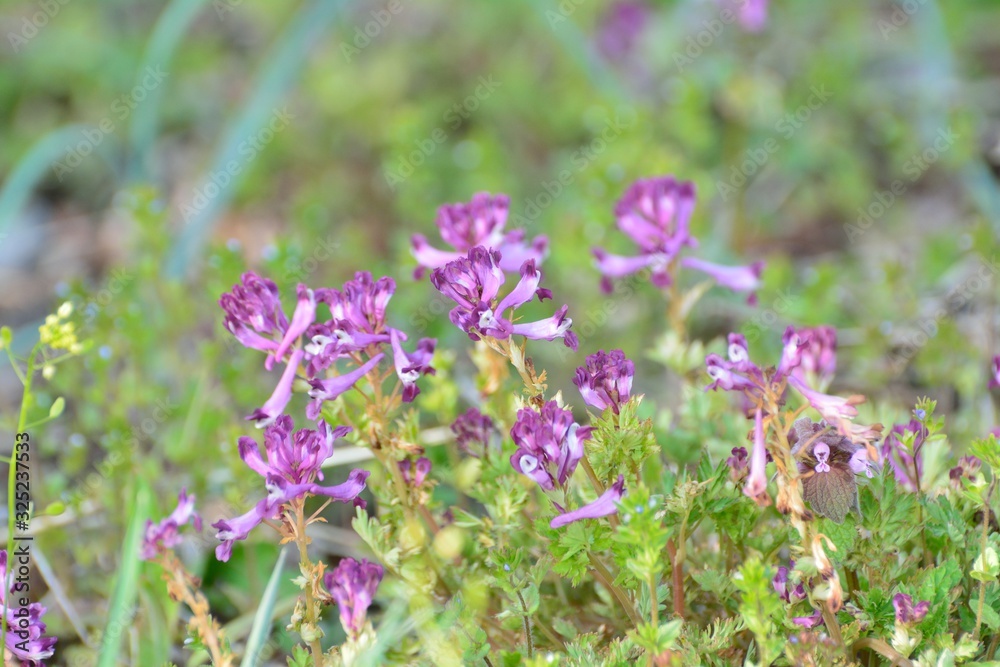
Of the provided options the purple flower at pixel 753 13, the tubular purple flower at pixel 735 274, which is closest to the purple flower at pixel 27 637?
the tubular purple flower at pixel 735 274

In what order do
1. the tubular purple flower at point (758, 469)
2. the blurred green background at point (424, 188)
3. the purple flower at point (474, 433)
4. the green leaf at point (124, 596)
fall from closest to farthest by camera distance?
1. the tubular purple flower at point (758, 469)
2. the green leaf at point (124, 596)
3. the purple flower at point (474, 433)
4. the blurred green background at point (424, 188)

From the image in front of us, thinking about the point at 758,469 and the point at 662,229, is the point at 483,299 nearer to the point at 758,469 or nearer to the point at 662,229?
the point at 758,469

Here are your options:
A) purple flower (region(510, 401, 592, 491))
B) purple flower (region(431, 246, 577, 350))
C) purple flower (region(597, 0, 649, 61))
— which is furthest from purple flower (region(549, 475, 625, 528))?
purple flower (region(597, 0, 649, 61))

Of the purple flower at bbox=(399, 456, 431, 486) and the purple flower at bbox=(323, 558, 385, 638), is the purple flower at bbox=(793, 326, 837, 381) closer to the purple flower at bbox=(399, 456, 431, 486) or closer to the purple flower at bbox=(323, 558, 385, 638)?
the purple flower at bbox=(399, 456, 431, 486)

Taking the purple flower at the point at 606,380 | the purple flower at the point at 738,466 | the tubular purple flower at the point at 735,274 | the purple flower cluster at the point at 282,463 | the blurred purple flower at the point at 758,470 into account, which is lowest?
the tubular purple flower at the point at 735,274

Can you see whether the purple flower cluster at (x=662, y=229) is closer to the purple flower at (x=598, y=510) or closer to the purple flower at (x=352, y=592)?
the purple flower at (x=598, y=510)
